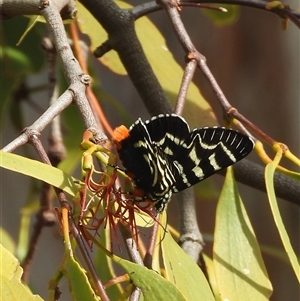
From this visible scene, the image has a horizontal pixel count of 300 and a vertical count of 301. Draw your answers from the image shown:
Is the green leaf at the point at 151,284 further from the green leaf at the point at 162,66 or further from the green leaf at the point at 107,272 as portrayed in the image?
the green leaf at the point at 162,66

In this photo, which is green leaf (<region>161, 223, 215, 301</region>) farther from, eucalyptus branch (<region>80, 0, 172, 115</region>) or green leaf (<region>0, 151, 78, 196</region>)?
eucalyptus branch (<region>80, 0, 172, 115</region>)

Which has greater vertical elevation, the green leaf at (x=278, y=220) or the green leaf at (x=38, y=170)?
the green leaf at (x=38, y=170)

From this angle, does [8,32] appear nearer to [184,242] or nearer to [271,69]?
[184,242]

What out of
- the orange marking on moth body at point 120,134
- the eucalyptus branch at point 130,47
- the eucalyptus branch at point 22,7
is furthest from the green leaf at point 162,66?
the orange marking on moth body at point 120,134

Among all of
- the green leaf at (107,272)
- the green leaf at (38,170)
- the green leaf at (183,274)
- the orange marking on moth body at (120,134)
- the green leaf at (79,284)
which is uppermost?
the orange marking on moth body at (120,134)

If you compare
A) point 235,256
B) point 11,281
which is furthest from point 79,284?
point 235,256

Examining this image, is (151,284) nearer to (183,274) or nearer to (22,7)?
(183,274)
